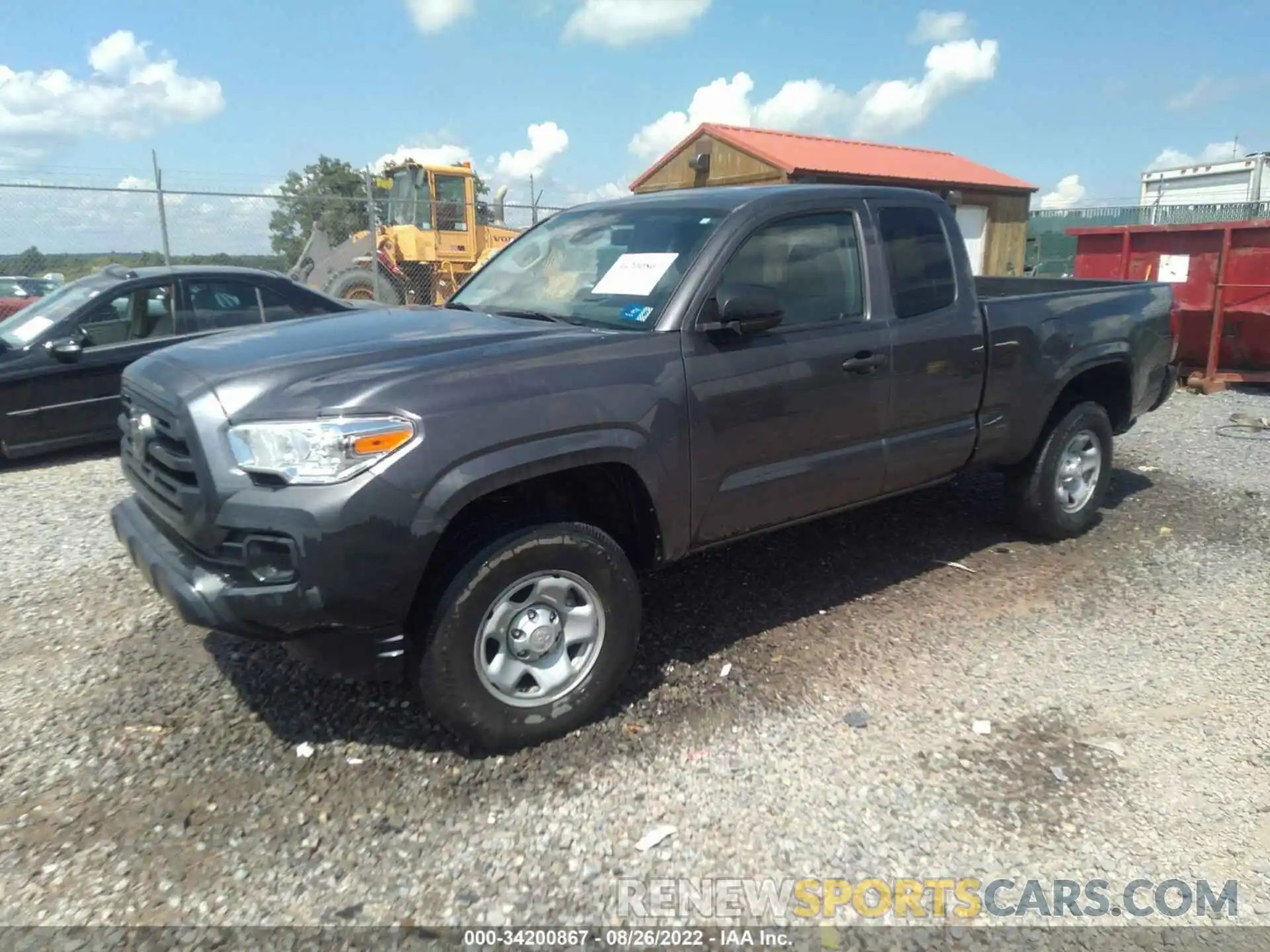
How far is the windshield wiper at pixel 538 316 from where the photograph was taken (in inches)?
148

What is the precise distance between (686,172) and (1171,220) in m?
12.0

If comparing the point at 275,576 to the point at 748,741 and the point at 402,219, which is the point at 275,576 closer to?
the point at 748,741

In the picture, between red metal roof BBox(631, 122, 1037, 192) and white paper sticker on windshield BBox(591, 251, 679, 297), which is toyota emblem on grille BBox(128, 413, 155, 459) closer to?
white paper sticker on windshield BBox(591, 251, 679, 297)

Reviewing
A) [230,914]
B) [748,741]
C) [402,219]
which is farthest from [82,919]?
[402,219]

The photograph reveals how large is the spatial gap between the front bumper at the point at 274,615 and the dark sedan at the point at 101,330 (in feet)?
15.7

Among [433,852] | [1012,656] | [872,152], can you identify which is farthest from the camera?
[872,152]

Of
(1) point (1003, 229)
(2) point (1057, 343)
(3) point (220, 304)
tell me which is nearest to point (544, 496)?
(2) point (1057, 343)

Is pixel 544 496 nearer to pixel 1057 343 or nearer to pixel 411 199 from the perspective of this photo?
pixel 1057 343

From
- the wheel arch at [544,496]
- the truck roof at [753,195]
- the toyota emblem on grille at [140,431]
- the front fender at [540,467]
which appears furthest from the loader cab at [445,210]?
the front fender at [540,467]

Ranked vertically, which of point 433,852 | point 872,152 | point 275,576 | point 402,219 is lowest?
point 433,852

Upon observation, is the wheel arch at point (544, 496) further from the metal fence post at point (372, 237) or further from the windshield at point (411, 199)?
the windshield at point (411, 199)

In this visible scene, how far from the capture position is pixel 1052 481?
5168mm

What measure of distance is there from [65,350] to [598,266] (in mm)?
5122

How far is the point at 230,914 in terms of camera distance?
247 centimetres
